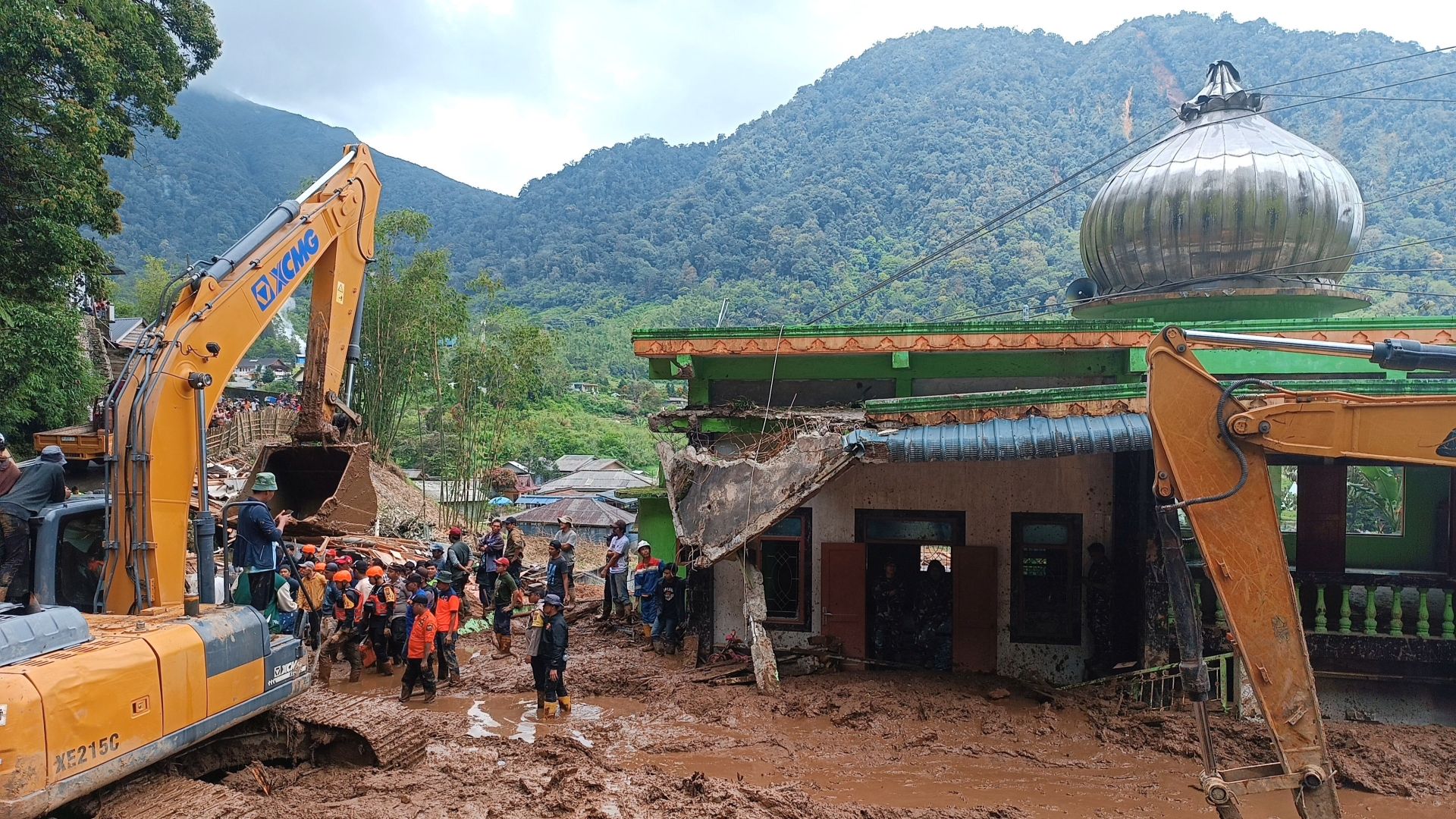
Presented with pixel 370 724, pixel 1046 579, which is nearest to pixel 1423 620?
pixel 1046 579

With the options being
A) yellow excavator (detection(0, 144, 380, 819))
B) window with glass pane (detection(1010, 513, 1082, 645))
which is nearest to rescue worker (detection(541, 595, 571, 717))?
yellow excavator (detection(0, 144, 380, 819))

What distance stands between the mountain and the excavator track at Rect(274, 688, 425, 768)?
2220 inches

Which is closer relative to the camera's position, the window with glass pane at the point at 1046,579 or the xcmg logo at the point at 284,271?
the xcmg logo at the point at 284,271

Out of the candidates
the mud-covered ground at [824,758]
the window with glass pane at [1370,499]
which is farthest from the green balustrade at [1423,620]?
the window with glass pane at [1370,499]

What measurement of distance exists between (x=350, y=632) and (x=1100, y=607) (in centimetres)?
968

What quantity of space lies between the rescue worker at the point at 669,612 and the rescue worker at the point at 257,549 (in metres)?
5.80

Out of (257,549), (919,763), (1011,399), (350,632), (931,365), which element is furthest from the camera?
(931,365)

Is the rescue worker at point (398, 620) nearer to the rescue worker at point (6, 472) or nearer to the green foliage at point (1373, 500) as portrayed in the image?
the rescue worker at point (6, 472)

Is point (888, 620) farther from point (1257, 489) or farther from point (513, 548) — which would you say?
point (513, 548)

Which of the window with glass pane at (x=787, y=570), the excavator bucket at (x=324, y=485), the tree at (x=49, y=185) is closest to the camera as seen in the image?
the window with glass pane at (x=787, y=570)

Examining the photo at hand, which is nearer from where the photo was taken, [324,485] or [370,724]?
[370,724]

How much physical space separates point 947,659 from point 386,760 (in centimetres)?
707

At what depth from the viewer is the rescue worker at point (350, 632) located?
11.9m

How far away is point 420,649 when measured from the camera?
1037 cm
